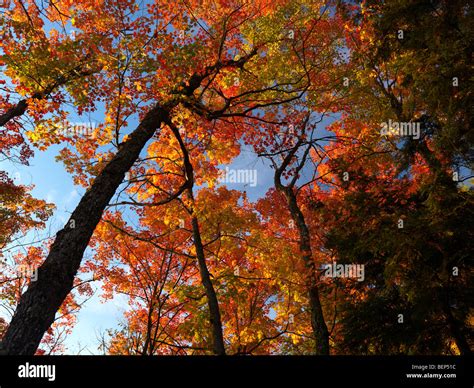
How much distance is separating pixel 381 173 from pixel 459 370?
11.7 m

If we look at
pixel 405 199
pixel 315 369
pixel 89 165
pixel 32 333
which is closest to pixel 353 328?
pixel 405 199

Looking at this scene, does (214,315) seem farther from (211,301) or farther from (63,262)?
(63,262)

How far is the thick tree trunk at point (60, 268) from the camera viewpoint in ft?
13.4

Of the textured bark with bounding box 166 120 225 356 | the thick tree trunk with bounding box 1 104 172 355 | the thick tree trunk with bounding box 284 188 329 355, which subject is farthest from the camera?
the thick tree trunk with bounding box 284 188 329 355

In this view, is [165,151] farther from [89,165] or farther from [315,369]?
[315,369]

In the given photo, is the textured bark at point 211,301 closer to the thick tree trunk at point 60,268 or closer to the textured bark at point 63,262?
the textured bark at point 63,262

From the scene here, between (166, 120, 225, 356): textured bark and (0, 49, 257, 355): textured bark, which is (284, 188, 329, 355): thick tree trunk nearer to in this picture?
(166, 120, 225, 356): textured bark

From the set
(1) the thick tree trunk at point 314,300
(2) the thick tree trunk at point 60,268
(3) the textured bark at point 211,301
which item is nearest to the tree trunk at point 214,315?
(3) the textured bark at point 211,301

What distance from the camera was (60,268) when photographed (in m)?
4.61

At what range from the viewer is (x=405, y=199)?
855cm

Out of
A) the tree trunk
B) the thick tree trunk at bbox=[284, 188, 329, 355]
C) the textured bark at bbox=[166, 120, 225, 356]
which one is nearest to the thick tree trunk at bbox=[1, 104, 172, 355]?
the textured bark at bbox=[166, 120, 225, 356]

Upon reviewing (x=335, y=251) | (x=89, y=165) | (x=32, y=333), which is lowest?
(x=32, y=333)

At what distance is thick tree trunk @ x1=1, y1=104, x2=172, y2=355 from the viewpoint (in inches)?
160

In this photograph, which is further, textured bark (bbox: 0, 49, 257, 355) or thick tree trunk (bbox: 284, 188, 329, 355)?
thick tree trunk (bbox: 284, 188, 329, 355)
